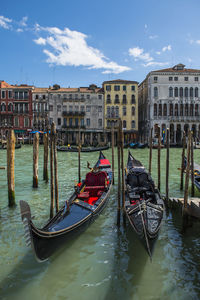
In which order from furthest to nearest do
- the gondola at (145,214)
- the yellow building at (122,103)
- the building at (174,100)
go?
the yellow building at (122,103) → the building at (174,100) → the gondola at (145,214)

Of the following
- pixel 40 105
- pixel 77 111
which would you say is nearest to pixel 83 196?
pixel 77 111

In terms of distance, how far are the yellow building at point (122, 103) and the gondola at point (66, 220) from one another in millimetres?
27519

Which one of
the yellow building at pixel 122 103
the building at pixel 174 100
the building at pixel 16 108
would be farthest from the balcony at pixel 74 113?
the building at pixel 174 100

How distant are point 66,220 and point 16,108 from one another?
1317 inches

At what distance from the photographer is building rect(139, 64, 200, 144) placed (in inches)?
1271

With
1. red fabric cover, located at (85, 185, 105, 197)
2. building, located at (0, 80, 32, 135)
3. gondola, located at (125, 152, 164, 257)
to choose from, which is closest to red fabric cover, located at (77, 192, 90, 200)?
red fabric cover, located at (85, 185, 105, 197)

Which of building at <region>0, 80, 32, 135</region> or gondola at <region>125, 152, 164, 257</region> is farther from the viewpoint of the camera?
building at <region>0, 80, 32, 135</region>

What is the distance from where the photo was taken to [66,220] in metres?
4.67

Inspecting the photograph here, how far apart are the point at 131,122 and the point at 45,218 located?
29.5 meters

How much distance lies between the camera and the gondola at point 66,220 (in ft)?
11.4

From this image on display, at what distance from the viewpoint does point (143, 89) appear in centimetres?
3647

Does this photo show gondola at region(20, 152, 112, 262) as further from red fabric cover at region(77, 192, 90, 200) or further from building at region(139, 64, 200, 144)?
building at region(139, 64, 200, 144)

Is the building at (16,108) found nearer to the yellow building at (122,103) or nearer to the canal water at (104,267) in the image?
the yellow building at (122,103)

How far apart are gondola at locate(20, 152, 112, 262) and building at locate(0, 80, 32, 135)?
30383 mm
